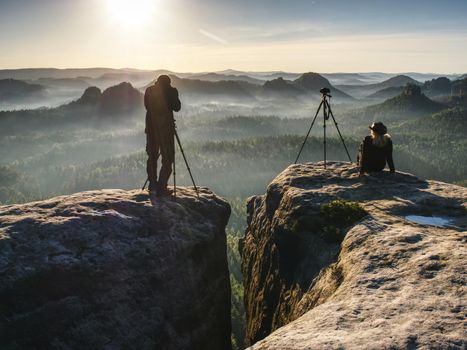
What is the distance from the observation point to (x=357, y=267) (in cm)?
1441

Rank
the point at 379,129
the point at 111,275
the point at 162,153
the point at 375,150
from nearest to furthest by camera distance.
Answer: the point at 111,275
the point at 162,153
the point at 379,129
the point at 375,150

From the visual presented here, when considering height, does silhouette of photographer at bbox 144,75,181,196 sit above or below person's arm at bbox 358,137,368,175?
above

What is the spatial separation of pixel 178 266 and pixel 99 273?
13.2ft

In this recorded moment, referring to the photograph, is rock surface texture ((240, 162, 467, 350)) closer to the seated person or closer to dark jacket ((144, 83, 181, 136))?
the seated person

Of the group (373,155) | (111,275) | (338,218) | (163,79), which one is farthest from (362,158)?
(111,275)

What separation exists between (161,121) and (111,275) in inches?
358

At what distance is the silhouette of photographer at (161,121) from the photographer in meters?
22.3

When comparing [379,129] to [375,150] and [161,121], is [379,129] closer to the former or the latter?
[375,150]

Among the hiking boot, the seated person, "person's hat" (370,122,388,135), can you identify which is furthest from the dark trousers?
"person's hat" (370,122,388,135)

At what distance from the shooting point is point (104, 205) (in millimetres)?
19719

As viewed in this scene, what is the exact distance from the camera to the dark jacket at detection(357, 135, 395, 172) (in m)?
24.5

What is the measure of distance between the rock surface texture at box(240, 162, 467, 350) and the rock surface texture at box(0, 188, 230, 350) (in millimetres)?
3930

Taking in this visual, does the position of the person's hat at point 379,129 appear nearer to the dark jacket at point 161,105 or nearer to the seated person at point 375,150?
the seated person at point 375,150

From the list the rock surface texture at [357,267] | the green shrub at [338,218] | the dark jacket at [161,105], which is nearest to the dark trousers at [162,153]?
the dark jacket at [161,105]
